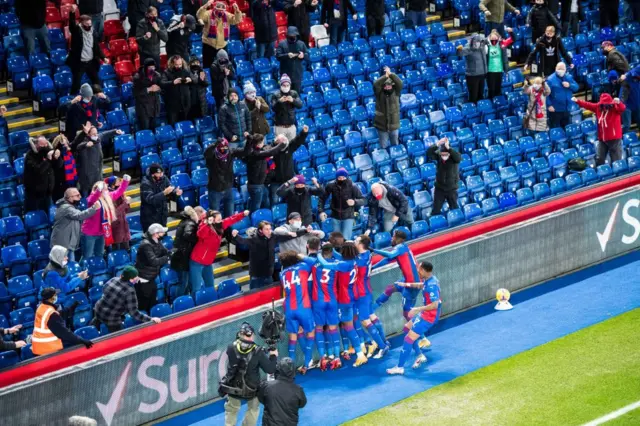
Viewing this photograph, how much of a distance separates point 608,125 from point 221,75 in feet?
24.2

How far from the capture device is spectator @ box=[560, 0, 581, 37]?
26.8 metres

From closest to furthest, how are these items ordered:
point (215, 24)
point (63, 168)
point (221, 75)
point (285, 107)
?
point (63, 168) < point (285, 107) < point (221, 75) < point (215, 24)

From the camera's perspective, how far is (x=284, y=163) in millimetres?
20000

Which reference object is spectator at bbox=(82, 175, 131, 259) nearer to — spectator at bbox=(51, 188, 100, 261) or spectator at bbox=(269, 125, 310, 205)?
spectator at bbox=(51, 188, 100, 261)

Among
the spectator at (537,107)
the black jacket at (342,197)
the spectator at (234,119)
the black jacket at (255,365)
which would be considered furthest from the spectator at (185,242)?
the spectator at (537,107)

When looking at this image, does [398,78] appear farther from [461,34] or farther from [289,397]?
[289,397]

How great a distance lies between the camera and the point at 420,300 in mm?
18922

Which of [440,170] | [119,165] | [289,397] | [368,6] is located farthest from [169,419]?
[368,6]

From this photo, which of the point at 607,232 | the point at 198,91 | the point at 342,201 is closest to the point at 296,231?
the point at 342,201

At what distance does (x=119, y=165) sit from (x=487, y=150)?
6.82 metres

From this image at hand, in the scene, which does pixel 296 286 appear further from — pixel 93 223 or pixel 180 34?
pixel 180 34

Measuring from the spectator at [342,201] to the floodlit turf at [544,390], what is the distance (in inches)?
118

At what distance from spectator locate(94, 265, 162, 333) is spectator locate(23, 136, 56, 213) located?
9.29 feet

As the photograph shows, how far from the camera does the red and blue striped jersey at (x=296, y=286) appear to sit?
1677cm
